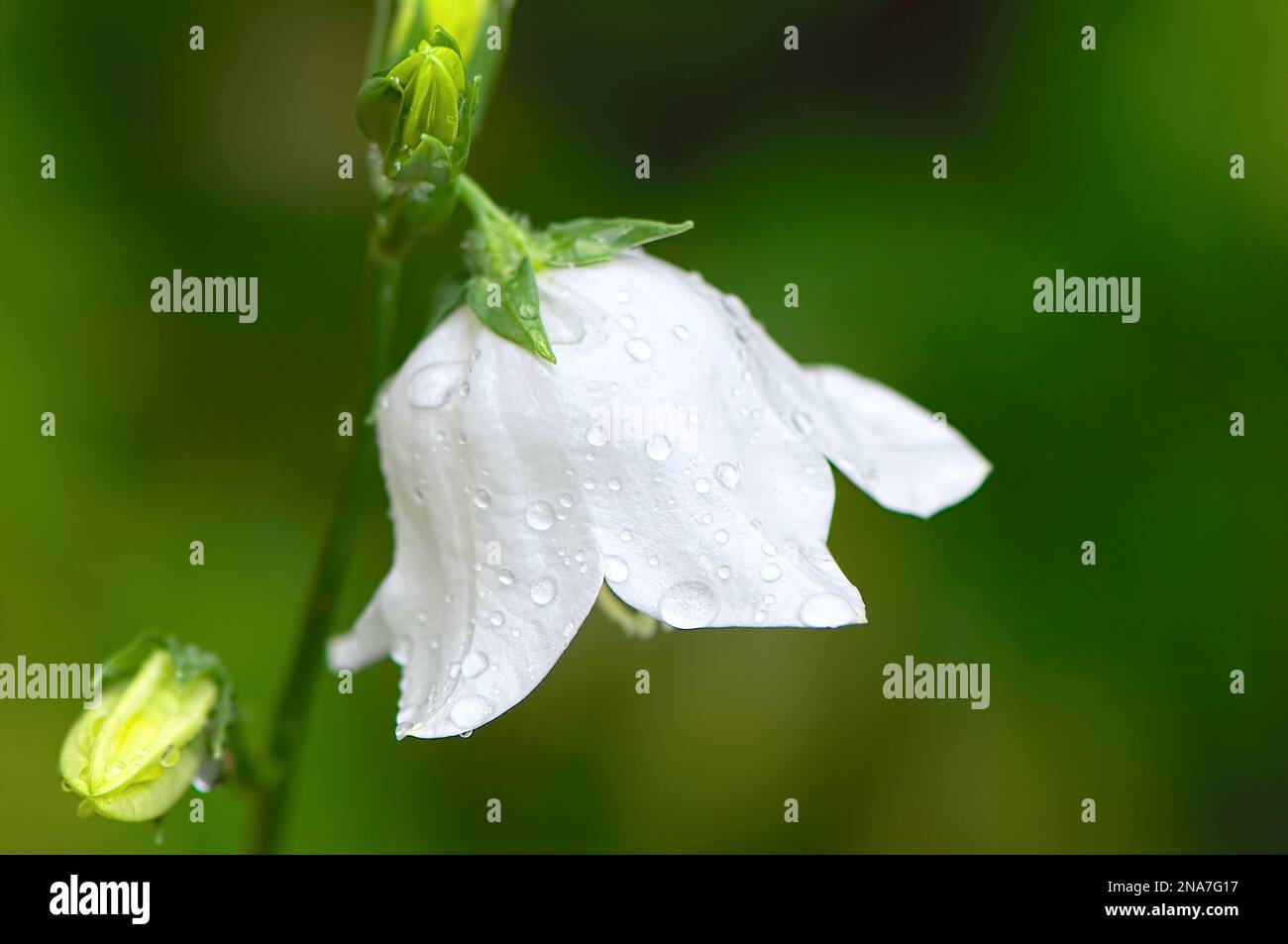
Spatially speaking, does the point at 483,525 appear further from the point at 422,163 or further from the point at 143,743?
the point at 143,743

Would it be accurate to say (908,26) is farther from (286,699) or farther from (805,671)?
(286,699)

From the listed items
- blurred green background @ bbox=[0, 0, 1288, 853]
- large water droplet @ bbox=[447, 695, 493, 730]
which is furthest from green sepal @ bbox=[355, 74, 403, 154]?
blurred green background @ bbox=[0, 0, 1288, 853]

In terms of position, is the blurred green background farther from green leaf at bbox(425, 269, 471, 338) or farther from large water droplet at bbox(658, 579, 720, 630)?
large water droplet at bbox(658, 579, 720, 630)

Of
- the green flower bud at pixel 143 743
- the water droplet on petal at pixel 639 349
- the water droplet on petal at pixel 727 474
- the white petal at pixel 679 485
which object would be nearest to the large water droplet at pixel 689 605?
the white petal at pixel 679 485

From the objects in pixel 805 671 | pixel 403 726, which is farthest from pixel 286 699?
pixel 805 671

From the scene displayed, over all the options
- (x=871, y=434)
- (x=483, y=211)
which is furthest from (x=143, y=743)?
(x=871, y=434)
